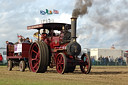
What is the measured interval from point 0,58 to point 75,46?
58.1 feet

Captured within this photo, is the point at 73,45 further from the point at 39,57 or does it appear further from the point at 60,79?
the point at 60,79

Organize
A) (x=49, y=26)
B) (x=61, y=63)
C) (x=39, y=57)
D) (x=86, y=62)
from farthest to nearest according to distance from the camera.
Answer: (x=49, y=26), (x=39, y=57), (x=86, y=62), (x=61, y=63)

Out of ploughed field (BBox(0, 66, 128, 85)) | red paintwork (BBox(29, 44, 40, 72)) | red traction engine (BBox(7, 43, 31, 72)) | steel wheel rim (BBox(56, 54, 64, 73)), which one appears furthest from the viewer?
red traction engine (BBox(7, 43, 31, 72))

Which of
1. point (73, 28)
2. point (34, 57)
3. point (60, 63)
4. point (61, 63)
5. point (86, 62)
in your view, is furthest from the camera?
point (34, 57)

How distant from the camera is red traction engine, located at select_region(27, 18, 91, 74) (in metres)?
15.2

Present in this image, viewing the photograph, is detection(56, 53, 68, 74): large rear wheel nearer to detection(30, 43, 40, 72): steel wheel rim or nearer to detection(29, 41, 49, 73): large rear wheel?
detection(29, 41, 49, 73): large rear wheel

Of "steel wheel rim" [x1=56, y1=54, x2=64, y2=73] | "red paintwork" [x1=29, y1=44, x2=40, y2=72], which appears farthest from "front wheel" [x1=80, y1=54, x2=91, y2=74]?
"red paintwork" [x1=29, y1=44, x2=40, y2=72]

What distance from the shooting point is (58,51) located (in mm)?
16078

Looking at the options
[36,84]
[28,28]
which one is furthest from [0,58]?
[36,84]

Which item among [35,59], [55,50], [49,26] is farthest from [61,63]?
[49,26]

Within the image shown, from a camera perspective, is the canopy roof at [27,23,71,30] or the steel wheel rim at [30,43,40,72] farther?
the canopy roof at [27,23,71,30]

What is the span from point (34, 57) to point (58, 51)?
1855 millimetres

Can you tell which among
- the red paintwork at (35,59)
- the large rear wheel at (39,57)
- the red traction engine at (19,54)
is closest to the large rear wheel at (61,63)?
the large rear wheel at (39,57)

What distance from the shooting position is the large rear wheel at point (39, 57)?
1581 centimetres
